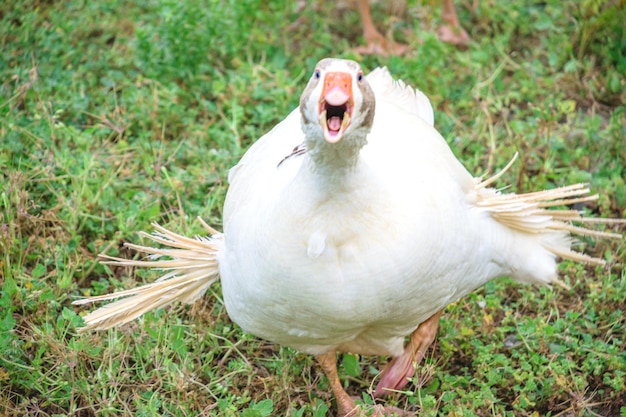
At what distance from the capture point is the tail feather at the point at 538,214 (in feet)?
11.5

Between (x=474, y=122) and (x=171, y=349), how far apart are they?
253 cm

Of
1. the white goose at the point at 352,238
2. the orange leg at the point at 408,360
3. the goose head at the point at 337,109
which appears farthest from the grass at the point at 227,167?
the goose head at the point at 337,109

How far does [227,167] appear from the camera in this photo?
4.95 metres

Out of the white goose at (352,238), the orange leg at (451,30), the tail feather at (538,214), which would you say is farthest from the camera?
the orange leg at (451,30)

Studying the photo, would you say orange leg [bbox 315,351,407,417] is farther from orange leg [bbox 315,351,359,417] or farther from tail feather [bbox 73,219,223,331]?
tail feather [bbox 73,219,223,331]

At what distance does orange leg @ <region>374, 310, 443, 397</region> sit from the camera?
3.77m

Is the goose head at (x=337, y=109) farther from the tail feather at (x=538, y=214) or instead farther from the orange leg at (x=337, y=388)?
the orange leg at (x=337, y=388)

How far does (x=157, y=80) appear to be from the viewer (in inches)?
213

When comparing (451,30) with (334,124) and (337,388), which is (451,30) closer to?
(337,388)

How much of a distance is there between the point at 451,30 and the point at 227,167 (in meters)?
2.04

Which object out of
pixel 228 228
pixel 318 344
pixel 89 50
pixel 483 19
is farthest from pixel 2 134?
pixel 483 19

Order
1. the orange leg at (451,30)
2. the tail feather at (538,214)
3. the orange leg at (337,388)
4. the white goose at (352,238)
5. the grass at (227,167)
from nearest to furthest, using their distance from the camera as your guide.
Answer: the white goose at (352,238) < the tail feather at (538,214) < the orange leg at (337,388) < the grass at (227,167) < the orange leg at (451,30)

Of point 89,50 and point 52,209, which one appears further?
point 89,50

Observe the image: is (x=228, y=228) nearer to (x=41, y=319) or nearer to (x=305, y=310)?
(x=305, y=310)
